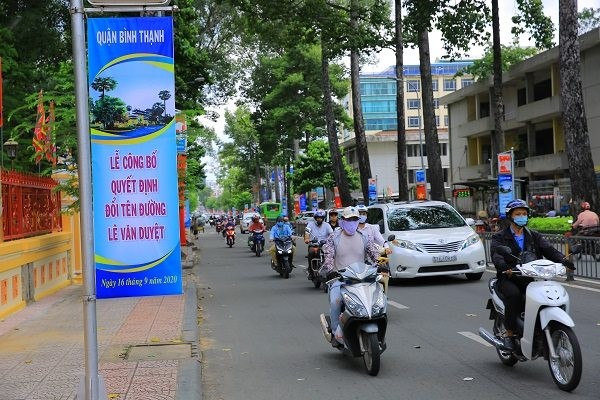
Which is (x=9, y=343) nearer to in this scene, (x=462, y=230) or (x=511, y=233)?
(x=511, y=233)

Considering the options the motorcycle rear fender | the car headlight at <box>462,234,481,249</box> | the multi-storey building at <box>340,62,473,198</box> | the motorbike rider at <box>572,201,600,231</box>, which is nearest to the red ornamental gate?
the car headlight at <box>462,234,481,249</box>

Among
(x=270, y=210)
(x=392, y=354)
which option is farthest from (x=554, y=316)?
(x=270, y=210)

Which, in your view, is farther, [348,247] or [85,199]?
[348,247]

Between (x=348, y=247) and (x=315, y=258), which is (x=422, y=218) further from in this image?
(x=348, y=247)

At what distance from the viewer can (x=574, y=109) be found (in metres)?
19.8

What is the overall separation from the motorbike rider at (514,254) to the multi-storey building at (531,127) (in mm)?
30929

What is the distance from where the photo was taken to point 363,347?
7.41m

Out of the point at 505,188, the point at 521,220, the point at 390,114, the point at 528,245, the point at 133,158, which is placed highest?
the point at 390,114

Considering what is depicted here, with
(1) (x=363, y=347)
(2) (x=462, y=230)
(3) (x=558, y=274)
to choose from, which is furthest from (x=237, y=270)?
(3) (x=558, y=274)

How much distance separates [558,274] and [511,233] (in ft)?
2.80

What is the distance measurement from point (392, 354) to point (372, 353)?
1228 millimetres

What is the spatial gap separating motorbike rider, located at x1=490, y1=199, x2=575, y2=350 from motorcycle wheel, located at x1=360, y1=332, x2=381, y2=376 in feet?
3.99

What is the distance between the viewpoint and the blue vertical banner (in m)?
5.61

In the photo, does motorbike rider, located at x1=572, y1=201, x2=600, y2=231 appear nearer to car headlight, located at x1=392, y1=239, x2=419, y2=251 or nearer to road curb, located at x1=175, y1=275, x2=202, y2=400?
car headlight, located at x1=392, y1=239, x2=419, y2=251
